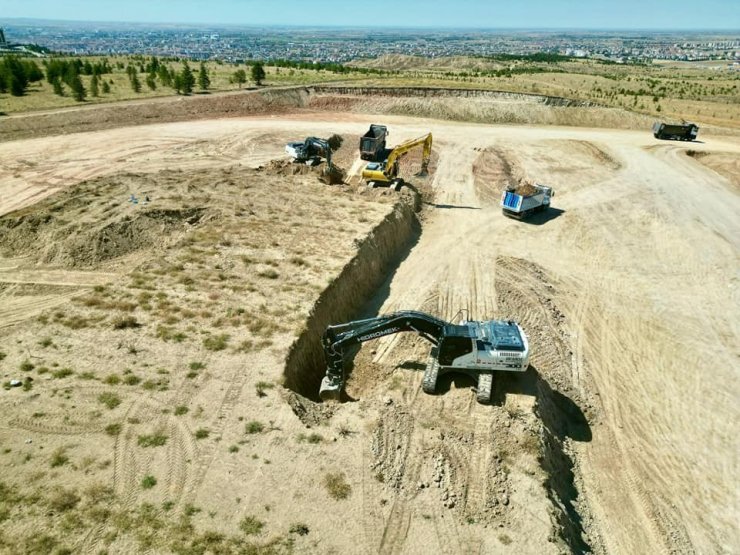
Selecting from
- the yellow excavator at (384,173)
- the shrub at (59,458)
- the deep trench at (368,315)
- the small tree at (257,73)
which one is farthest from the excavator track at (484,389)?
the small tree at (257,73)

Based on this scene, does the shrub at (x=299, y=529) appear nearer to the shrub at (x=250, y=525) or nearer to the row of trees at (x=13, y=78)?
the shrub at (x=250, y=525)

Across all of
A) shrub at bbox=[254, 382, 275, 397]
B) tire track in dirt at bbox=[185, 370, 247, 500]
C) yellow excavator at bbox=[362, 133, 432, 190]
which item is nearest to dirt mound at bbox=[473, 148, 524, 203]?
yellow excavator at bbox=[362, 133, 432, 190]

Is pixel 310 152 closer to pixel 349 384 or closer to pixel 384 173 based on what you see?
pixel 384 173

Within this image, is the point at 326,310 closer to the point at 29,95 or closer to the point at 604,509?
the point at 604,509

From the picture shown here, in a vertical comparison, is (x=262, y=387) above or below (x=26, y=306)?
above

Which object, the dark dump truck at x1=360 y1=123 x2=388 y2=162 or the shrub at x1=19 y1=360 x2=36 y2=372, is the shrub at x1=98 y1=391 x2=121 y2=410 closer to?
the shrub at x1=19 y1=360 x2=36 y2=372

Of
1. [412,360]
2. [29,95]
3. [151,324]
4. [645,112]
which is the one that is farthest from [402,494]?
[29,95]

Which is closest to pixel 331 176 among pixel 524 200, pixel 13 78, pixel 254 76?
pixel 524 200
